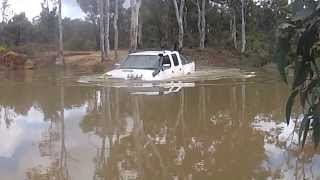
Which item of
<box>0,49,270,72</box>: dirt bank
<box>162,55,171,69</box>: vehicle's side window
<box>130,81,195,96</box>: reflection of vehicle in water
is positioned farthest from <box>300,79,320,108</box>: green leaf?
<box>0,49,270,72</box>: dirt bank

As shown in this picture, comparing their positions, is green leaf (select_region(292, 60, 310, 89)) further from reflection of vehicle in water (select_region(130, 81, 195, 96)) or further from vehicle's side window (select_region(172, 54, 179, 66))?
vehicle's side window (select_region(172, 54, 179, 66))

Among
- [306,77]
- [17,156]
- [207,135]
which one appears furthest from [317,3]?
[207,135]

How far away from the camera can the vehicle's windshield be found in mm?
20047

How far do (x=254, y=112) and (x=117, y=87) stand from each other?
6699 mm

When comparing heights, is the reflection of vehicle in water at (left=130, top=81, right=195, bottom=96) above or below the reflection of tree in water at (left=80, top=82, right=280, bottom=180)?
above

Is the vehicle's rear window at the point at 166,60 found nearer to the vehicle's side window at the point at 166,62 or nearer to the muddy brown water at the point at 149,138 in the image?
the vehicle's side window at the point at 166,62

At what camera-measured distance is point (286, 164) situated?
269 inches

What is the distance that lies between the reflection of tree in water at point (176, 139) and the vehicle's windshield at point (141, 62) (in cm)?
572

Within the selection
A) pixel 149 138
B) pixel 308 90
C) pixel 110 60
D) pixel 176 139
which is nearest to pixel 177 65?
pixel 149 138

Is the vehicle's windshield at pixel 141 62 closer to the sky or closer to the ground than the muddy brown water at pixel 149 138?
closer to the sky

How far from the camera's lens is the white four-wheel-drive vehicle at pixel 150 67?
18.9 metres

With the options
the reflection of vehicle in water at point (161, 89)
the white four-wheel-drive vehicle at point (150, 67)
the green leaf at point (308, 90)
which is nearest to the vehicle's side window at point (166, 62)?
the white four-wheel-drive vehicle at point (150, 67)

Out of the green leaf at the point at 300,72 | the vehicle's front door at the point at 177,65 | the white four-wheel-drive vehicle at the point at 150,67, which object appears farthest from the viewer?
the vehicle's front door at the point at 177,65

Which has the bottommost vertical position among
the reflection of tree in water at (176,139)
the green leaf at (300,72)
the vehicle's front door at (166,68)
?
the reflection of tree in water at (176,139)
